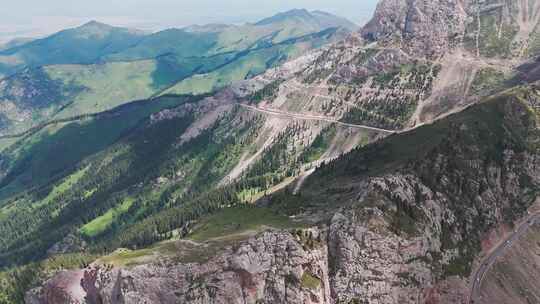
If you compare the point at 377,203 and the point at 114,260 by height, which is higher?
the point at 377,203

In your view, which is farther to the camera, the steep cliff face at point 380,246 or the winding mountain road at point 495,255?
the winding mountain road at point 495,255

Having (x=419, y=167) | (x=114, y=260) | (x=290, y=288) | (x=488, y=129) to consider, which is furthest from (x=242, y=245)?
(x=488, y=129)

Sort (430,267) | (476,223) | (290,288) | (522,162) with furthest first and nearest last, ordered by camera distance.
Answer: (522,162) → (476,223) → (430,267) → (290,288)

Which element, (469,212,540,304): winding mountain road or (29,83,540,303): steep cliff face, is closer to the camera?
(29,83,540,303): steep cliff face

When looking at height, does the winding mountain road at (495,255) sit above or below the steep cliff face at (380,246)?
below

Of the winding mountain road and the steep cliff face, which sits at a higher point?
the steep cliff face

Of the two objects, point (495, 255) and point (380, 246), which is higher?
point (380, 246)

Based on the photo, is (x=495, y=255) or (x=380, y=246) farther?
(x=495, y=255)

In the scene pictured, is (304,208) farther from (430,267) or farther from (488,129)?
(488,129)
